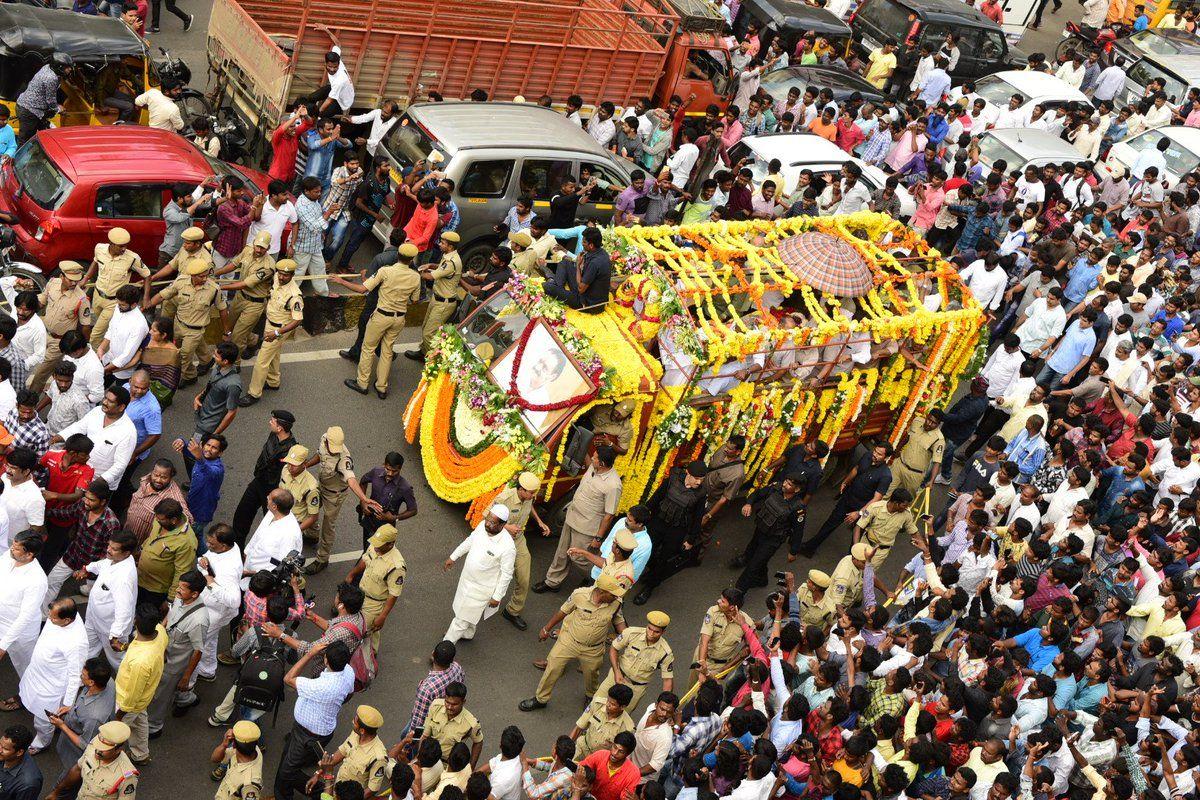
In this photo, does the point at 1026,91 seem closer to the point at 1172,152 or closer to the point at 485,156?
the point at 1172,152

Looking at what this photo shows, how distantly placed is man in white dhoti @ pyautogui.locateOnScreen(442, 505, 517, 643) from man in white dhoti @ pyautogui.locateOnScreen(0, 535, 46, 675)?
312cm

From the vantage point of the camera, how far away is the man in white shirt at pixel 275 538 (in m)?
9.63

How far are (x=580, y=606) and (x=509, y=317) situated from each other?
134 inches

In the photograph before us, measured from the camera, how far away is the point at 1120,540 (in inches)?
472

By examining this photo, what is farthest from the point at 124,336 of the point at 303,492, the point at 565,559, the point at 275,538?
the point at 565,559

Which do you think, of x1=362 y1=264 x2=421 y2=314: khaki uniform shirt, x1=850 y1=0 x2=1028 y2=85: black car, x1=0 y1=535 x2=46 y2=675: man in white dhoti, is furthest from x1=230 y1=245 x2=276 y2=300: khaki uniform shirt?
x1=850 y1=0 x2=1028 y2=85: black car

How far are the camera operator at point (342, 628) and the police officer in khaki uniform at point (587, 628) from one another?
1.68 m

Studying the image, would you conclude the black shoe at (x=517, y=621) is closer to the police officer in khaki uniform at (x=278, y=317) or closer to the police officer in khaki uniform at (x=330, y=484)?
the police officer in khaki uniform at (x=330, y=484)

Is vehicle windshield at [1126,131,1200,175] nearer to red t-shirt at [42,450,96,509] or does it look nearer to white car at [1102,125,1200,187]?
white car at [1102,125,1200,187]

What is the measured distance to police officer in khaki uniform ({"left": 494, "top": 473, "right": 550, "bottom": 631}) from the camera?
1087 centimetres

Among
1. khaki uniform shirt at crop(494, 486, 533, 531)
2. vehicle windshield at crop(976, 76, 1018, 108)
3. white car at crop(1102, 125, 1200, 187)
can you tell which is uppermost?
white car at crop(1102, 125, 1200, 187)

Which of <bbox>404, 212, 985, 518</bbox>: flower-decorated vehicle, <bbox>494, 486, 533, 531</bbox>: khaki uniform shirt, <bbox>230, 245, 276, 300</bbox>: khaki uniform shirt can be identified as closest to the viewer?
<bbox>494, 486, 533, 531</bbox>: khaki uniform shirt

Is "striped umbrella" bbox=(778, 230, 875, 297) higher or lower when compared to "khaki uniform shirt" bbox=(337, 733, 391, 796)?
higher

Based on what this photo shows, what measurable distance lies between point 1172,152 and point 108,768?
17.9 metres
